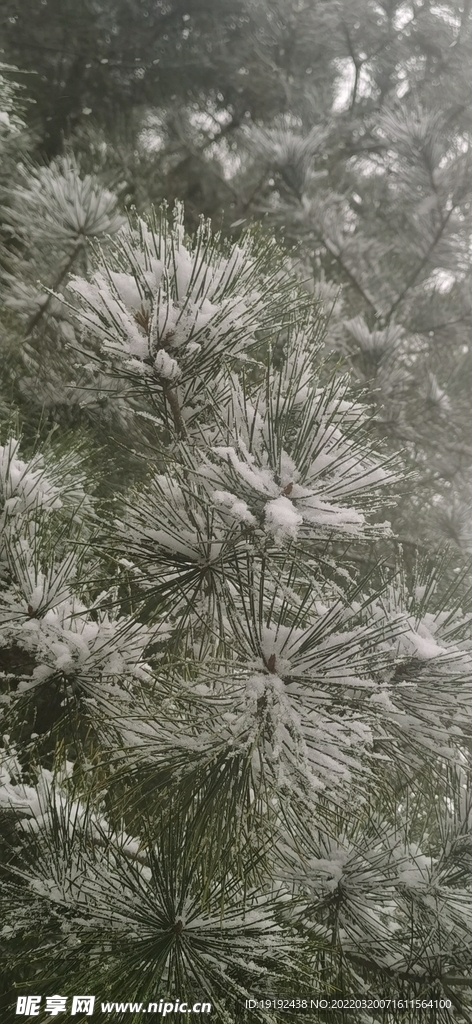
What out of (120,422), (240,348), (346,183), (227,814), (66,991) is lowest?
(66,991)

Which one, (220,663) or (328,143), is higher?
(328,143)

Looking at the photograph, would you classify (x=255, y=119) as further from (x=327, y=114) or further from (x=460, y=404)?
(x=460, y=404)

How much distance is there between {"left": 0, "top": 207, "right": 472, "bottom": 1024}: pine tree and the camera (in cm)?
56

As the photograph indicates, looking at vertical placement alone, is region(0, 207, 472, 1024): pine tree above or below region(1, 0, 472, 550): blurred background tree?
below

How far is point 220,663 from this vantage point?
56 cm

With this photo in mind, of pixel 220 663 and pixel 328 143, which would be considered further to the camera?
pixel 328 143

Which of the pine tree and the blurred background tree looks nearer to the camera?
the pine tree

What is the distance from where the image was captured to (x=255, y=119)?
320 cm

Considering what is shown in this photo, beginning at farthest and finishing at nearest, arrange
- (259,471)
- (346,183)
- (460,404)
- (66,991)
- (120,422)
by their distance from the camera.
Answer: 1. (346,183)
2. (460,404)
3. (120,422)
4. (66,991)
5. (259,471)

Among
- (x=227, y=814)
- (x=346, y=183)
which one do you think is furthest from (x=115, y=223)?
(x=346, y=183)

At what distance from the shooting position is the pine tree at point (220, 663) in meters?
0.56

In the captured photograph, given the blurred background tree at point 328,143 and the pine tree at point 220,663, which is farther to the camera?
the blurred background tree at point 328,143

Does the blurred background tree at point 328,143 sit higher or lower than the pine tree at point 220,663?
higher

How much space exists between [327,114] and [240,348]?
10.7ft
